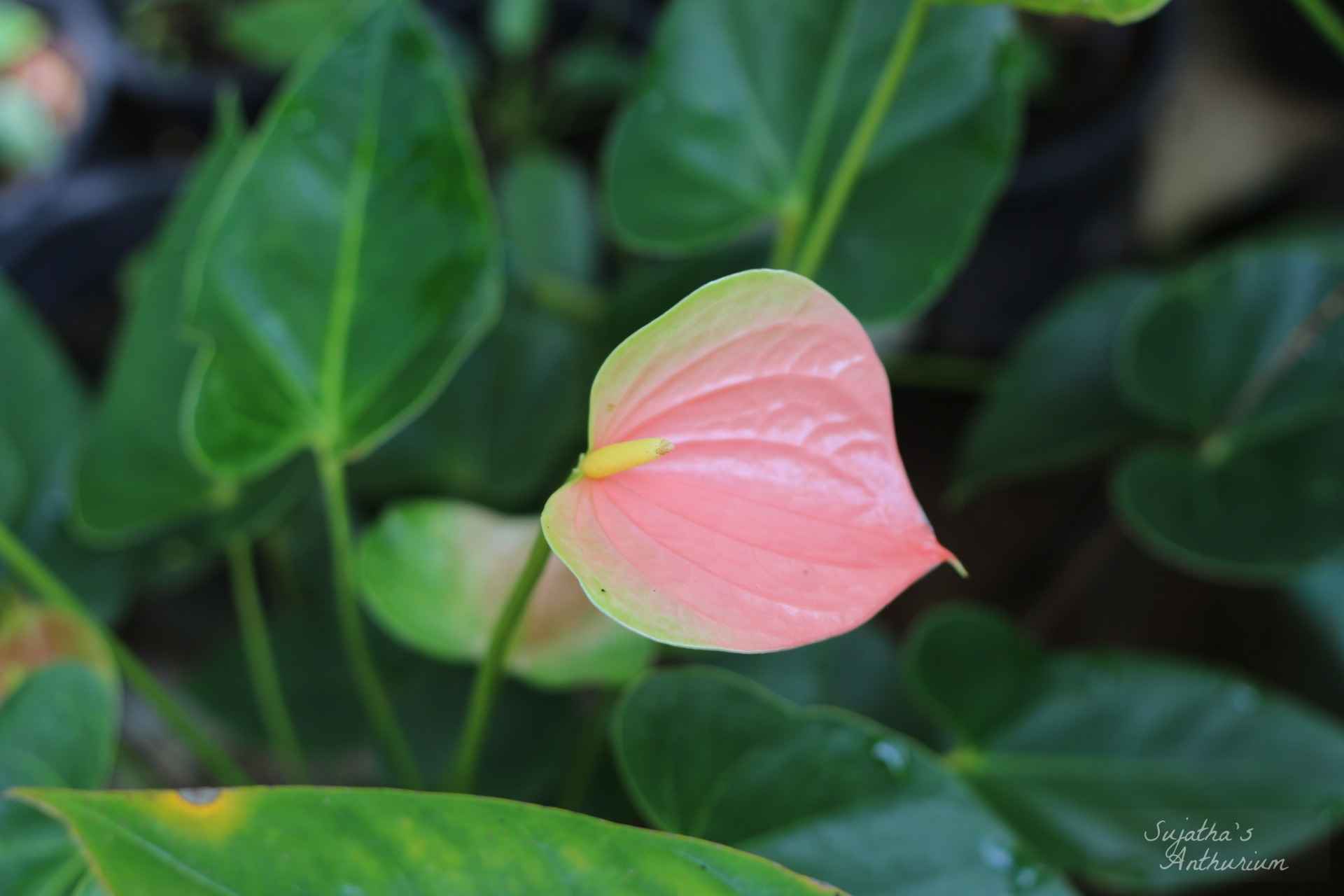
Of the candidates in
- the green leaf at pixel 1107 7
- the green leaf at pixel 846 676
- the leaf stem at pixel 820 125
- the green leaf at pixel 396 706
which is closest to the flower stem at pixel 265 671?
the green leaf at pixel 396 706

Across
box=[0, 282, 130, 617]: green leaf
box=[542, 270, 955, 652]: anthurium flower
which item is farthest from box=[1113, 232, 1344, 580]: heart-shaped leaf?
box=[0, 282, 130, 617]: green leaf

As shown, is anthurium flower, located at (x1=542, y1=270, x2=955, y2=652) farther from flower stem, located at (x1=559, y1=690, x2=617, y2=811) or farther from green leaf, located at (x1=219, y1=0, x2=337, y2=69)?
green leaf, located at (x1=219, y1=0, x2=337, y2=69)

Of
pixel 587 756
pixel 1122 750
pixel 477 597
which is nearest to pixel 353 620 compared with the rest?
pixel 477 597

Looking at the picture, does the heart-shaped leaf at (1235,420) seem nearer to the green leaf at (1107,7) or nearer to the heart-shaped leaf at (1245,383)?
the heart-shaped leaf at (1245,383)

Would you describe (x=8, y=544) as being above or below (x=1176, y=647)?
above

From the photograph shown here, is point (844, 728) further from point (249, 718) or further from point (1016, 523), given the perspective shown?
point (1016, 523)

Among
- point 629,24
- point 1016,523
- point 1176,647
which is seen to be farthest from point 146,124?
point 1176,647
